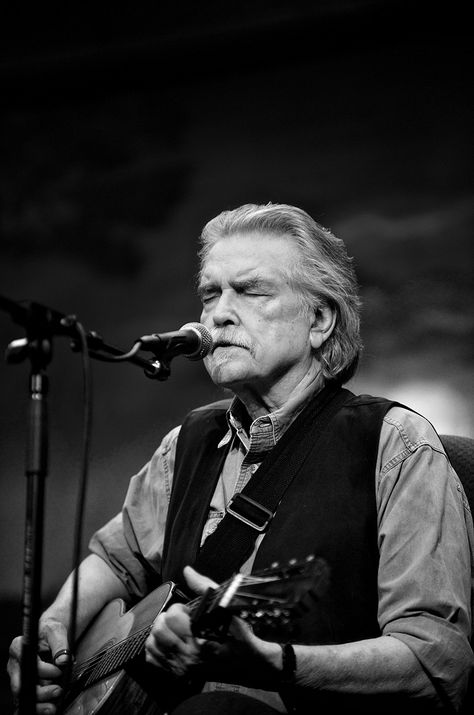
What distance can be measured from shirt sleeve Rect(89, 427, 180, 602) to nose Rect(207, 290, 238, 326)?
0.54m

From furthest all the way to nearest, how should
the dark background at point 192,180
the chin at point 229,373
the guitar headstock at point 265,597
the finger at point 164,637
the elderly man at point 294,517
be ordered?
the dark background at point 192,180 < the chin at point 229,373 < the elderly man at point 294,517 < the finger at point 164,637 < the guitar headstock at point 265,597

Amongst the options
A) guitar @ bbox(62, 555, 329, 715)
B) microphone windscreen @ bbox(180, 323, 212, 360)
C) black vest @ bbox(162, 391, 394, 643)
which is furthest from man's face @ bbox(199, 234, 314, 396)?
guitar @ bbox(62, 555, 329, 715)

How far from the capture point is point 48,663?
2082mm

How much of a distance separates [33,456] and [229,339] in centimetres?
96

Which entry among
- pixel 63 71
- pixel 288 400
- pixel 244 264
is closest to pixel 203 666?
pixel 288 400

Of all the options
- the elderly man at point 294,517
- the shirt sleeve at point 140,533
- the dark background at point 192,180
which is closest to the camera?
the elderly man at point 294,517

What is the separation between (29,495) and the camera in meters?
1.37

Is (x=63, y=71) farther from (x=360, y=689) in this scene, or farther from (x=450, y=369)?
(x=360, y=689)

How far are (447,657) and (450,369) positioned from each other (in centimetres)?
147

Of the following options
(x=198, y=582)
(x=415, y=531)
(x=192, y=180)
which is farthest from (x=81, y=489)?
(x=192, y=180)

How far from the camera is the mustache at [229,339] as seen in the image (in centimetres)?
223

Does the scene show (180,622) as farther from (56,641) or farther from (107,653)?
(56,641)

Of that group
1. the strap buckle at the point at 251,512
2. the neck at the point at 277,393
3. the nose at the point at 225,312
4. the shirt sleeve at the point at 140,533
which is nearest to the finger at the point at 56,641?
the shirt sleeve at the point at 140,533

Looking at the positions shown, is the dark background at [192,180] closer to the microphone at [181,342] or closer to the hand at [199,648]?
the microphone at [181,342]
